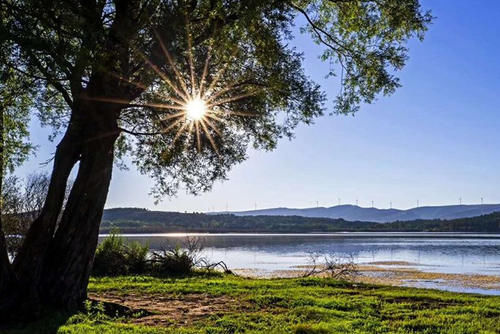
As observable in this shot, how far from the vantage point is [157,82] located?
10.3 meters

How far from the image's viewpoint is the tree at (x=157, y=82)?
842 centimetres

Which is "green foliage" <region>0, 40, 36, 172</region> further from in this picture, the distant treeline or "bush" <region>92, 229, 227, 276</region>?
the distant treeline

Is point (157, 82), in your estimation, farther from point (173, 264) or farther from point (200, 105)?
point (173, 264)

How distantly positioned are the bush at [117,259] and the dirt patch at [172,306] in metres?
5.81

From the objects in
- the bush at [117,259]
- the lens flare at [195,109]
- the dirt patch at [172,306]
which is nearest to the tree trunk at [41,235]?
the dirt patch at [172,306]

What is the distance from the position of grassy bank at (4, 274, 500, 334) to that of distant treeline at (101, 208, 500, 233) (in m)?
103

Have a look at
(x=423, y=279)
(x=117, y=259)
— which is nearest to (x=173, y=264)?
(x=117, y=259)

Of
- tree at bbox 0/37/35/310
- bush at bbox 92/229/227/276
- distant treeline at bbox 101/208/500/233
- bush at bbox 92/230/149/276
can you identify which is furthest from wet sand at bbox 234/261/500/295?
distant treeline at bbox 101/208/500/233

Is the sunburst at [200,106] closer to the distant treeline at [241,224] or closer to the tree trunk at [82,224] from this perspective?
the tree trunk at [82,224]

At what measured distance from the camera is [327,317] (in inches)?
366

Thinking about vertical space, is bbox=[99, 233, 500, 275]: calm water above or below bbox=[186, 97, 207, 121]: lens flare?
below

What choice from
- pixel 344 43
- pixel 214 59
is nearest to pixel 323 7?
pixel 344 43

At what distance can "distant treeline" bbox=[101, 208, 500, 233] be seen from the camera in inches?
4934

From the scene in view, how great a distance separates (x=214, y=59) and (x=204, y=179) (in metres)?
4.45
